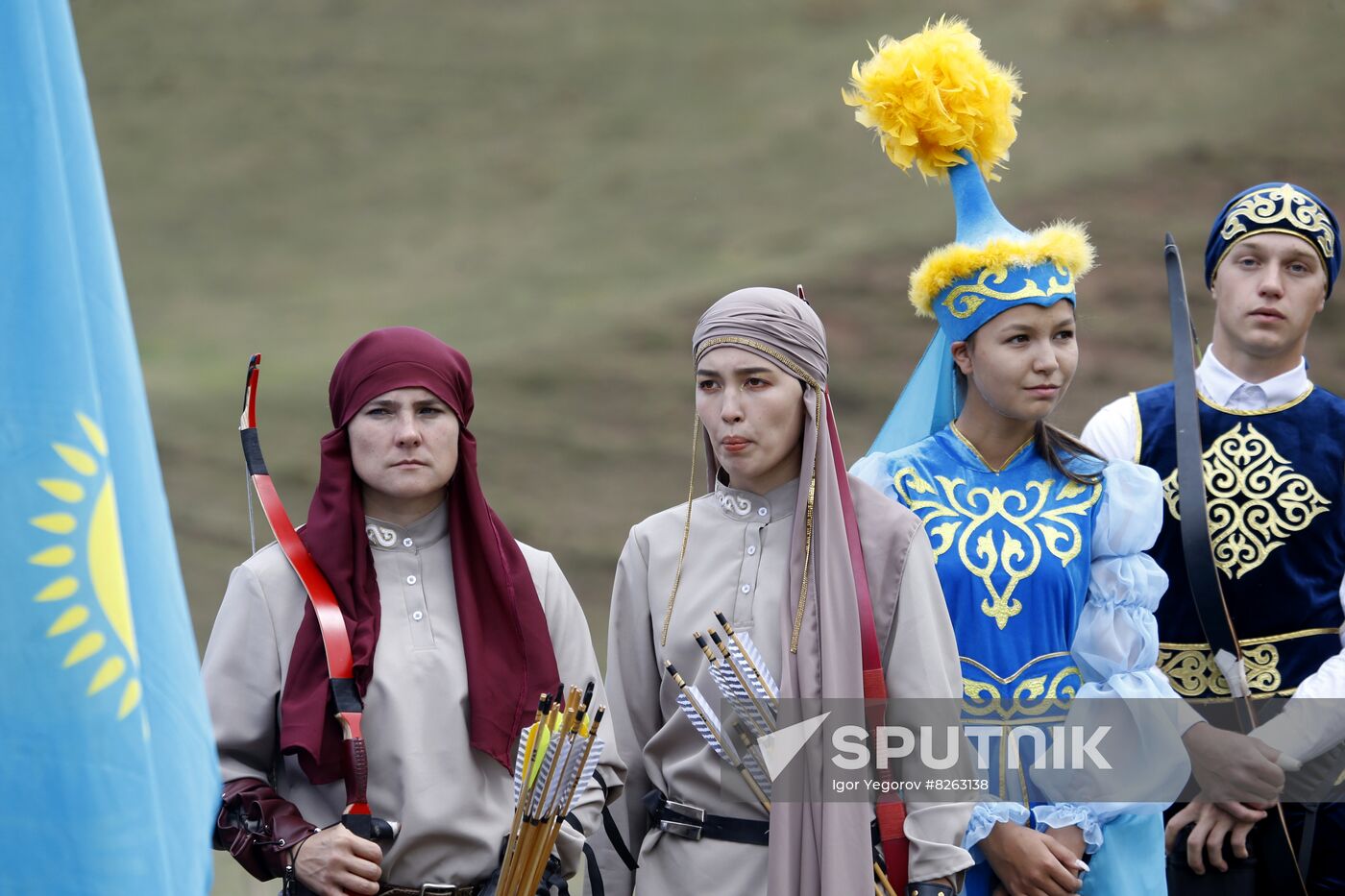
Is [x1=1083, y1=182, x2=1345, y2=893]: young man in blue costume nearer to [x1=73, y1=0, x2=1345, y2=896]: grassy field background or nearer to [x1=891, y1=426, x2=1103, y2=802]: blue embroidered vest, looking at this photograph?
[x1=891, y1=426, x2=1103, y2=802]: blue embroidered vest

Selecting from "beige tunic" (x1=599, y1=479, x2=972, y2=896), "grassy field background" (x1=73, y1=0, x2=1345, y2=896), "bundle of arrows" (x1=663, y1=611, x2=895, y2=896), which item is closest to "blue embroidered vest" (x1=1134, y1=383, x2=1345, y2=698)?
"beige tunic" (x1=599, y1=479, x2=972, y2=896)

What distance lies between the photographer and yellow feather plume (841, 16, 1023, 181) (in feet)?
10.8

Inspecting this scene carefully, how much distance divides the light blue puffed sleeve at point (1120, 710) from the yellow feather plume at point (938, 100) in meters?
0.89

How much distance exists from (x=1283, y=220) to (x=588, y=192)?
1175cm

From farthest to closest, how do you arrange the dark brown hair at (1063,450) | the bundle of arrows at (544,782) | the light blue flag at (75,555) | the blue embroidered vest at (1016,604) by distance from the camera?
the dark brown hair at (1063,450), the blue embroidered vest at (1016,604), the bundle of arrows at (544,782), the light blue flag at (75,555)

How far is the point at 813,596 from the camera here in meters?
2.76

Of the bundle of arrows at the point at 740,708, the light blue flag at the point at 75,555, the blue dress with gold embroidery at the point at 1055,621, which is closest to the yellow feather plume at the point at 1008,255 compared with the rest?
the blue dress with gold embroidery at the point at 1055,621

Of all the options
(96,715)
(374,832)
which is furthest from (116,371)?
(374,832)

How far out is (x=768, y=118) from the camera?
14750 mm

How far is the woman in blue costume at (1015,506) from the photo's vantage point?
9.75 ft

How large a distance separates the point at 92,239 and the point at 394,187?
1370 centimetres

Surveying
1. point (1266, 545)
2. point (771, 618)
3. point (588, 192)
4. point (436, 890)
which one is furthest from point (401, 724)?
point (588, 192)

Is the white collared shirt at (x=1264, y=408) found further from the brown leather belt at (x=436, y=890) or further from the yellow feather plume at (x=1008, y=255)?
the brown leather belt at (x=436, y=890)

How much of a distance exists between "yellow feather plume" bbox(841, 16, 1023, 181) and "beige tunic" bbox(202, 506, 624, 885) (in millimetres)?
1399
